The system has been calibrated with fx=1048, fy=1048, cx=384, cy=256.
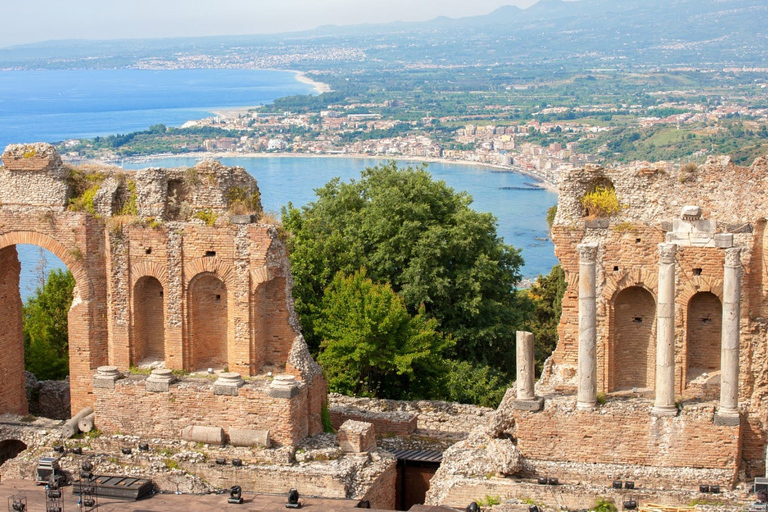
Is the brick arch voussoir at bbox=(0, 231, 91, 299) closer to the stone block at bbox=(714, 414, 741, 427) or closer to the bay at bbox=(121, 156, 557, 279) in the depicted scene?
the stone block at bbox=(714, 414, 741, 427)

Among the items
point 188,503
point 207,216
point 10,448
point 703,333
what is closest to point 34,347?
point 10,448

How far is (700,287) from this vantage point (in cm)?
2180

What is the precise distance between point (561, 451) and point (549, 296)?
24.2 meters

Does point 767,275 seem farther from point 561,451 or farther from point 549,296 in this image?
point 549,296

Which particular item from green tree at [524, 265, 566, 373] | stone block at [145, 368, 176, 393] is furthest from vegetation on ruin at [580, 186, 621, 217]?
green tree at [524, 265, 566, 373]

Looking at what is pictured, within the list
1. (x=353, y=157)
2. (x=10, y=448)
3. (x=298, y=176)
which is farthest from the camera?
(x=353, y=157)

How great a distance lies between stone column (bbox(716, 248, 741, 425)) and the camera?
814 inches

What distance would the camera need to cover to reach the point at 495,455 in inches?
839

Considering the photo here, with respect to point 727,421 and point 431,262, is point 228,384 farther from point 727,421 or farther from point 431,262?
point 431,262

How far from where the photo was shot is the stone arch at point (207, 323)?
23953 millimetres

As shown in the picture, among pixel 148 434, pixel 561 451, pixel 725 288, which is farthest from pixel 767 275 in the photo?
pixel 148 434

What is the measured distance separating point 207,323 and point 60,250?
148 inches

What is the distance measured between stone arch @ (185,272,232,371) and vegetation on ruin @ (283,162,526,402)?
8356 mm

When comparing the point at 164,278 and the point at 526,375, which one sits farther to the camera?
the point at 164,278
